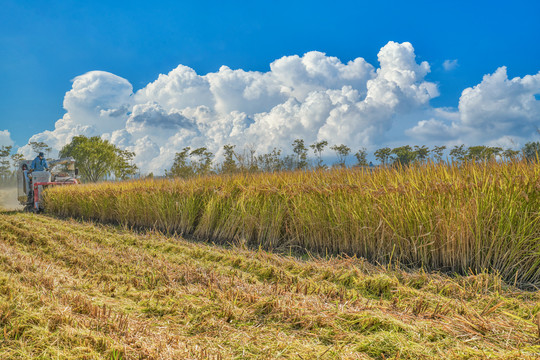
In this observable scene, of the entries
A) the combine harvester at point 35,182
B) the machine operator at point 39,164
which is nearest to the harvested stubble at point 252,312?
the combine harvester at point 35,182

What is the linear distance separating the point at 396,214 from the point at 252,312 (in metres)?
2.32

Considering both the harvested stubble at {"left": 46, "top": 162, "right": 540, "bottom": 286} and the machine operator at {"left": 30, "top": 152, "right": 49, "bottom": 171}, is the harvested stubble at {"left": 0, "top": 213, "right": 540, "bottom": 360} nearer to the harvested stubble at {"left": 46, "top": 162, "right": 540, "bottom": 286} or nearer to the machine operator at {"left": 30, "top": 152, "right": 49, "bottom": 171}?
the harvested stubble at {"left": 46, "top": 162, "right": 540, "bottom": 286}

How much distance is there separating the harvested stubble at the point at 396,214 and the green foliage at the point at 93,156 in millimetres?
34906

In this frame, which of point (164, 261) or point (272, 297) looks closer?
point (272, 297)

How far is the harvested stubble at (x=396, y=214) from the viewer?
3.34 meters

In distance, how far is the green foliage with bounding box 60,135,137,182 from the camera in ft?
117

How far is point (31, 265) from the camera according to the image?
350 centimetres

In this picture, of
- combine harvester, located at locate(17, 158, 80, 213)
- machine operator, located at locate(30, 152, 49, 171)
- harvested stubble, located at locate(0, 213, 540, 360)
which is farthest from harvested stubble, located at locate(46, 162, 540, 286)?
machine operator, located at locate(30, 152, 49, 171)

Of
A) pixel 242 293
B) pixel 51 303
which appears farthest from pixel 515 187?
pixel 51 303

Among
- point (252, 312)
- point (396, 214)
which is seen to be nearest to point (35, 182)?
point (252, 312)

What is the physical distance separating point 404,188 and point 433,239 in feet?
2.16

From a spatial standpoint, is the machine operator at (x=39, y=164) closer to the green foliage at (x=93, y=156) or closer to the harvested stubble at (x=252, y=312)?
the harvested stubble at (x=252, y=312)

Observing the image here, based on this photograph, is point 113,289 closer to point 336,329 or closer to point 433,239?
point 336,329

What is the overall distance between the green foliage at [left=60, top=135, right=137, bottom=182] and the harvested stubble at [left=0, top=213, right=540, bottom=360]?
36558 mm
